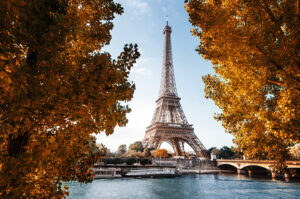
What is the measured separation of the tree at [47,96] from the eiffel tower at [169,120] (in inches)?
1962

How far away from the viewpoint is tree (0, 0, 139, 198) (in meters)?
1.97

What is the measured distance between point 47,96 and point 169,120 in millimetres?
60828

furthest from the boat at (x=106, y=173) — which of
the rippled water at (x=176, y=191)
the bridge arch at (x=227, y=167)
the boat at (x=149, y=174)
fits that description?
the bridge arch at (x=227, y=167)

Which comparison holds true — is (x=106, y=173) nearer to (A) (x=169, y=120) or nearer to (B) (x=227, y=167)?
(A) (x=169, y=120)

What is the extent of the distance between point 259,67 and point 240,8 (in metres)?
2.17

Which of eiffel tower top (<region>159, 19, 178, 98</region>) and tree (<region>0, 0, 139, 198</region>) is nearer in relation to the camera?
tree (<region>0, 0, 139, 198</region>)

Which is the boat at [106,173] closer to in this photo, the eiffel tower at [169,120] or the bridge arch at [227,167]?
the eiffel tower at [169,120]

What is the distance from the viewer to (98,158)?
3.60 meters

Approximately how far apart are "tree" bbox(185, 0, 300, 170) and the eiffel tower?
4613 centimetres

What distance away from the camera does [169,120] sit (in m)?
62.1

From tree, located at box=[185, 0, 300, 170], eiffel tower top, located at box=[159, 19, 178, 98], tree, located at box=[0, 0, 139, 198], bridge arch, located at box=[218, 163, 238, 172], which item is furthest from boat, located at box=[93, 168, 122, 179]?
bridge arch, located at box=[218, 163, 238, 172]

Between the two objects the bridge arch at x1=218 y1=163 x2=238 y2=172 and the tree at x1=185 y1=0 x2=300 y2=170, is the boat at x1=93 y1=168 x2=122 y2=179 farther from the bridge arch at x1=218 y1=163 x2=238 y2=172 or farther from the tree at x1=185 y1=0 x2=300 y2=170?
the bridge arch at x1=218 y1=163 x2=238 y2=172

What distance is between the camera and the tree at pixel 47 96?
1.97 meters

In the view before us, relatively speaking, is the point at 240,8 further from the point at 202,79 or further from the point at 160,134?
the point at 160,134
